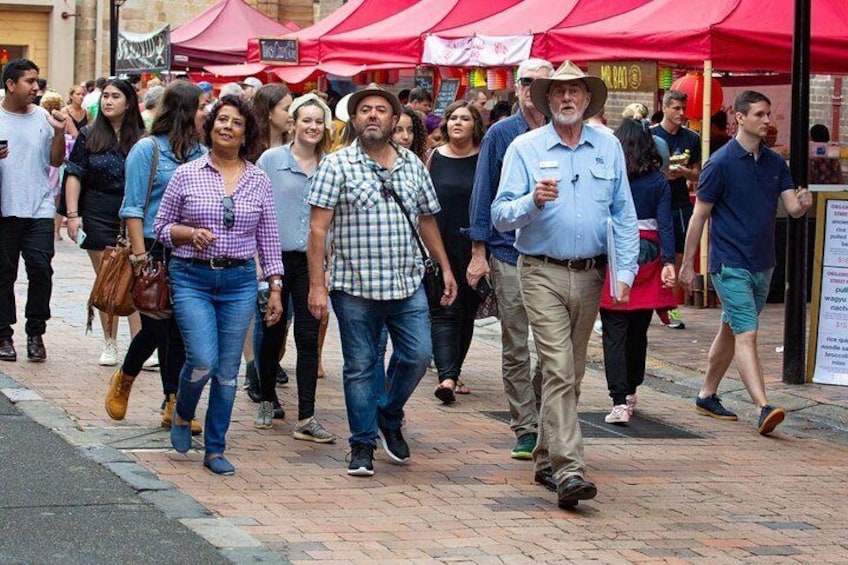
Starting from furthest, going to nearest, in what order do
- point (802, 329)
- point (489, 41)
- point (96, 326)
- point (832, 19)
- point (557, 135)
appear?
point (489, 41) → point (832, 19) → point (96, 326) → point (802, 329) → point (557, 135)

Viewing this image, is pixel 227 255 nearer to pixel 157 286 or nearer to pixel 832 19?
pixel 157 286

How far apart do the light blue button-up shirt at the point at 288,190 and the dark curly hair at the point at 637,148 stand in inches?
76.7

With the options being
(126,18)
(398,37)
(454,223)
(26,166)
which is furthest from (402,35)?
(126,18)

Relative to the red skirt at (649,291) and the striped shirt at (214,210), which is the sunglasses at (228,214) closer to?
the striped shirt at (214,210)

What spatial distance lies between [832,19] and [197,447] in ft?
27.5

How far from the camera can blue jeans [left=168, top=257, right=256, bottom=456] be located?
7.92 m

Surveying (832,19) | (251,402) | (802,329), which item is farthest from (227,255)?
(832,19)

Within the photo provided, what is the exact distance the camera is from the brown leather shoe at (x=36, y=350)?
37.0ft

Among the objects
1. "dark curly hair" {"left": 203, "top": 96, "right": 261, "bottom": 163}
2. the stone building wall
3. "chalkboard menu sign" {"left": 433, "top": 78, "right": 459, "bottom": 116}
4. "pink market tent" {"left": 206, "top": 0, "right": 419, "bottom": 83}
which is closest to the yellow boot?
"dark curly hair" {"left": 203, "top": 96, "right": 261, "bottom": 163}

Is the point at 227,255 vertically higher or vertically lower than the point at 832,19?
lower

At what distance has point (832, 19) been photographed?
14.8 metres

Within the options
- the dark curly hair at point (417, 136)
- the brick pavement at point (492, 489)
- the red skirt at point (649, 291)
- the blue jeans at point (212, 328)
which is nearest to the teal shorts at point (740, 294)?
the red skirt at point (649, 291)

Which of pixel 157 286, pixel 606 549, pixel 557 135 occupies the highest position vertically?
pixel 557 135

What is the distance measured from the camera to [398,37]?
19.1m
